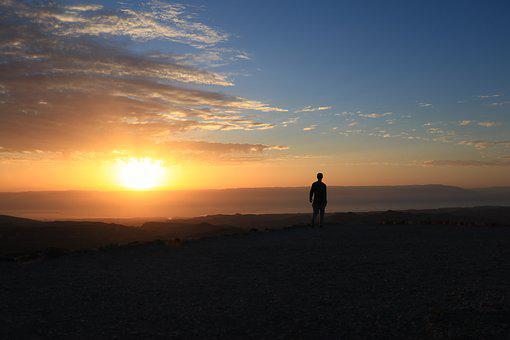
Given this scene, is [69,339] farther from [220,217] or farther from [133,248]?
[220,217]

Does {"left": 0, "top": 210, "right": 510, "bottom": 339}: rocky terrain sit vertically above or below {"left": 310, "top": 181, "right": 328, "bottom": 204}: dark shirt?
below

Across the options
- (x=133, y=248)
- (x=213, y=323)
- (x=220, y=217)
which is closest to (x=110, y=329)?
(x=213, y=323)

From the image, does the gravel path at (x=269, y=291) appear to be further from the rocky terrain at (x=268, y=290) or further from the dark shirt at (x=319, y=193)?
the dark shirt at (x=319, y=193)

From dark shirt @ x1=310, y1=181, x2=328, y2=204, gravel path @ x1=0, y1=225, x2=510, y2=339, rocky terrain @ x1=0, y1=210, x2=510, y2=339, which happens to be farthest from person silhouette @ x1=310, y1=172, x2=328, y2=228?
gravel path @ x1=0, y1=225, x2=510, y2=339

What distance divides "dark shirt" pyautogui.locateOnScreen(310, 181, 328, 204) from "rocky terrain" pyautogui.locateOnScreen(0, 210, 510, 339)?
3.31m

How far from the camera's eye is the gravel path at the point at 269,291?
23.6 feet

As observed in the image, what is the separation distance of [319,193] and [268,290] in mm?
9596

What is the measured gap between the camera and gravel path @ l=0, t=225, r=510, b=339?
720 cm

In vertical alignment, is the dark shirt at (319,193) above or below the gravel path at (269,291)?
above

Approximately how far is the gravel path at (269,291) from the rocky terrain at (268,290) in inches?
0.9

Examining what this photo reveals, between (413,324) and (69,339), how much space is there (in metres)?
5.51

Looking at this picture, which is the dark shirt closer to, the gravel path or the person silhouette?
the person silhouette

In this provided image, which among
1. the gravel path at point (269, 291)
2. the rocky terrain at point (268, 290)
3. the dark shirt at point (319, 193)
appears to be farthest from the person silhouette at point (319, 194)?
the gravel path at point (269, 291)

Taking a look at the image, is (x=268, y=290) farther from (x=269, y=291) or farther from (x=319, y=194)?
(x=319, y=194)
